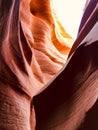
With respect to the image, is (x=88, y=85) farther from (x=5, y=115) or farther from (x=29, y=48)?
(x=29, y=48)

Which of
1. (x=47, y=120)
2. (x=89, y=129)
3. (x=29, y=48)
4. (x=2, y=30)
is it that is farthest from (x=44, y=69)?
(x=89, y=129)

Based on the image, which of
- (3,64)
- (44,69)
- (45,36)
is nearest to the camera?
(3,64)

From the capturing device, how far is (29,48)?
111 cm

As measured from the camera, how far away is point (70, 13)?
59.0 inches

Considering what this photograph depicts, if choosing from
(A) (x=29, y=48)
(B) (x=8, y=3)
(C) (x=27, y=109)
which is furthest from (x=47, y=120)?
(B) (x=8, y=3)

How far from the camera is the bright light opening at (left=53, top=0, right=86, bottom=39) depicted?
4.76 feet

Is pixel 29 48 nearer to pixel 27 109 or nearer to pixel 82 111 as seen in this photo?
pixel 27 109

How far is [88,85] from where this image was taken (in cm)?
77

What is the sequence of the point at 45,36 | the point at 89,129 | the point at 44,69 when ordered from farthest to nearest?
1. the point at 45,36
2. the point at 44,69
3. the point at 89,129

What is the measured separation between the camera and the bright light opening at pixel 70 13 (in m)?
1.45

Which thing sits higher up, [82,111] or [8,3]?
[82,111]

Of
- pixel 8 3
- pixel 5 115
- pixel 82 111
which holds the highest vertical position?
pixel 82 111

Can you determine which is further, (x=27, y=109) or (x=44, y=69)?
(x=44, y=69)

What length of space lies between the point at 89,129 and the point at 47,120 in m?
0.14
